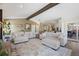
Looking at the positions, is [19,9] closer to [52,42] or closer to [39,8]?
[39,8]

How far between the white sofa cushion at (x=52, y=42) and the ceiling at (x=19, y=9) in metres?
0.50

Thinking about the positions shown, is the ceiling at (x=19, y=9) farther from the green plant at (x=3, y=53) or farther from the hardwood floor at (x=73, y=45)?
the hardwood floor at (x=73, y=45)

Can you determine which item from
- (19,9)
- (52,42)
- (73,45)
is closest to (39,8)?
(19,9)

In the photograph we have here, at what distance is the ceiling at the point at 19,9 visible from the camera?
2.40m

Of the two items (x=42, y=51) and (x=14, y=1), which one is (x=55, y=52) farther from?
(x=14, y=1)

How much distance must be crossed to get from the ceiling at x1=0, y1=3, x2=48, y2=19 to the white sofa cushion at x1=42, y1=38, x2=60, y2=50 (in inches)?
19.8

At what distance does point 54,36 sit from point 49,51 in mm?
253

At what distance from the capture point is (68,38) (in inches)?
96.0

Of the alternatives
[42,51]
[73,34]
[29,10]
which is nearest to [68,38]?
[73,34]

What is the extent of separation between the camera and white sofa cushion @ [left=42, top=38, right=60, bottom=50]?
2.45 meters

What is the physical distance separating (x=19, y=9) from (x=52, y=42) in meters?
0.74

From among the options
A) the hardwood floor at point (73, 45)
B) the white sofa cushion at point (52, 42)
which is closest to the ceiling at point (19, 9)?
the white sofa cushion at point (52, 42)

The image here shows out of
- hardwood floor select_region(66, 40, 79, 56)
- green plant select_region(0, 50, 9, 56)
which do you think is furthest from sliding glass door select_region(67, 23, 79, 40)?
green plant select_region(0, 50, 9, 56)

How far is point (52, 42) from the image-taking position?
2.47 m
